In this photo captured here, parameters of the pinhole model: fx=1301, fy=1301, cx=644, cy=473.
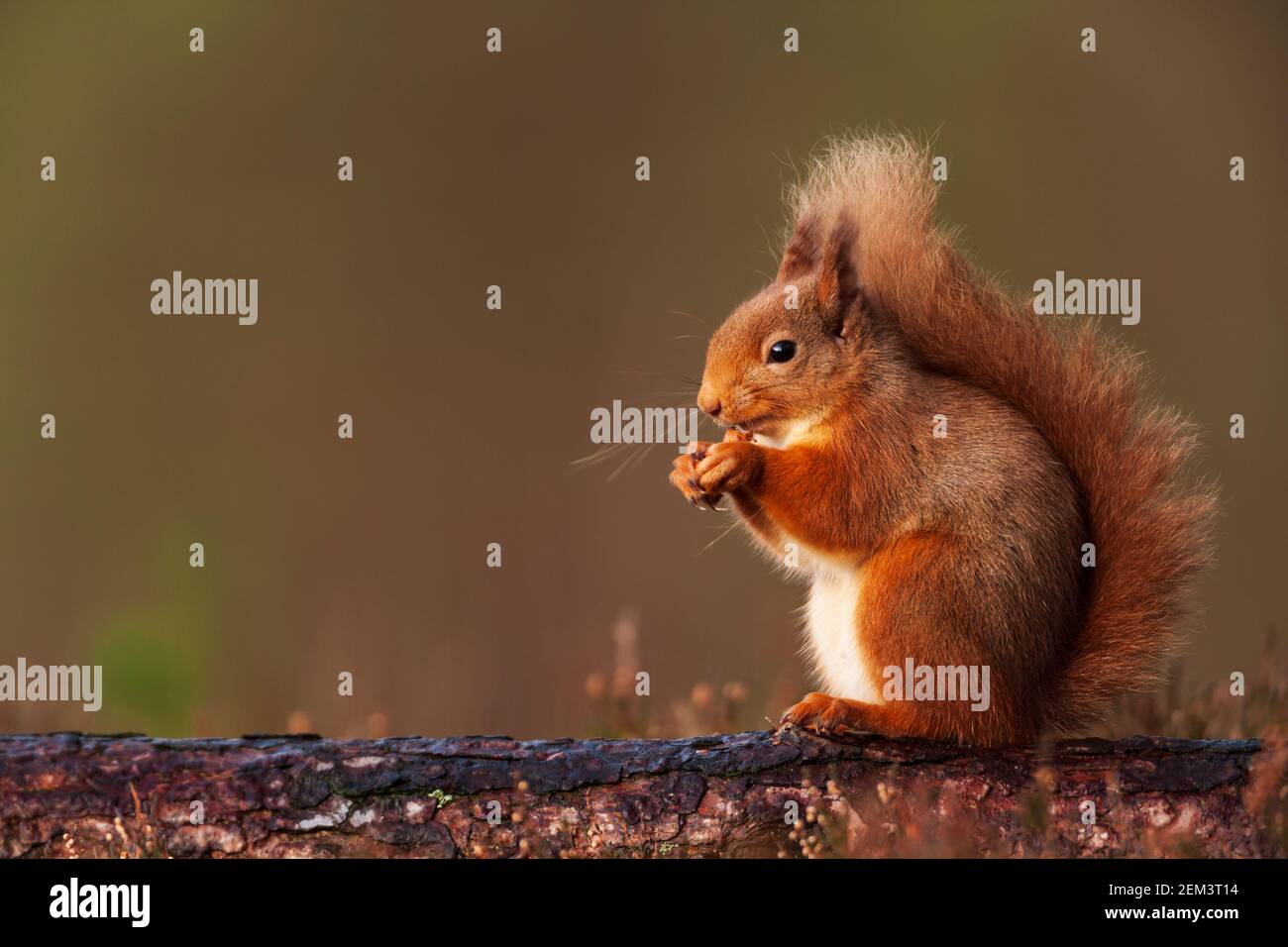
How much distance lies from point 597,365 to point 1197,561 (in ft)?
12.5

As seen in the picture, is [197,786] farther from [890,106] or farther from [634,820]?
[890,106]

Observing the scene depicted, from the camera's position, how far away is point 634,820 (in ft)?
7.29

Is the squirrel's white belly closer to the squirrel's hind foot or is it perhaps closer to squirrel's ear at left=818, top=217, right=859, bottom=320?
the squirrel's hind foot

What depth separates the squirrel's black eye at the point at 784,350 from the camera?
261 cm

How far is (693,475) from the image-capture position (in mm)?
2504

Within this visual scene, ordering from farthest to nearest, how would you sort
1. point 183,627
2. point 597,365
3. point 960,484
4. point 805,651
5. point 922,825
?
point 597,365
point 183,627
point 805,651
point 960,484
point 922,825

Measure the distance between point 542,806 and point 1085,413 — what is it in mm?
1272

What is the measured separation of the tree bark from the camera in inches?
87.3

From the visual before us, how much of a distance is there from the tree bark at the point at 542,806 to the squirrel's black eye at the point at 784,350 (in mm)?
825

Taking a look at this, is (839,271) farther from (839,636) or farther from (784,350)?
(839,636)

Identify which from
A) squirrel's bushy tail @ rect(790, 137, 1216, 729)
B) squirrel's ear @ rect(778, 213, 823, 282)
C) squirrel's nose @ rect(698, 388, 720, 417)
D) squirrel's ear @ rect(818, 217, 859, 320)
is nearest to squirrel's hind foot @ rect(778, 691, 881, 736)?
squirrel's bushy tail @ rect(790, 137, 1216, 729)

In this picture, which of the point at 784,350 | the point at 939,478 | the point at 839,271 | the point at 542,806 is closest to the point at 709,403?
the point at 784,350

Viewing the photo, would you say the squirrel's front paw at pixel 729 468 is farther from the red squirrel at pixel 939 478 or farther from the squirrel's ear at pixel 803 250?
the squirrel's ear at pixel 803 250

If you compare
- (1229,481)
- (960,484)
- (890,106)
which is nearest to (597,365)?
(890,106)
